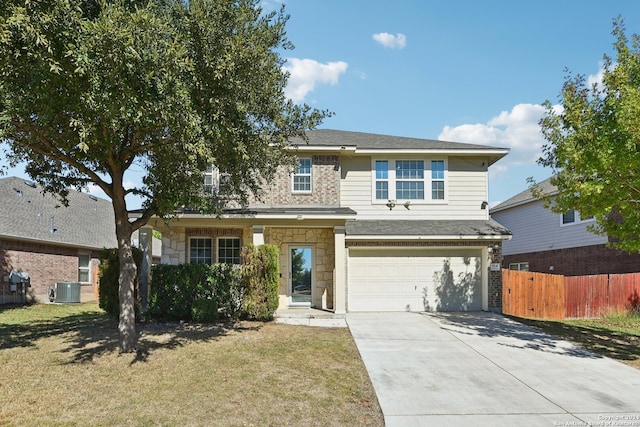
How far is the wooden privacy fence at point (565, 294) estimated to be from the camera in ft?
49.0

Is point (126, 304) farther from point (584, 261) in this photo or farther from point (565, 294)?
point (584, 261)

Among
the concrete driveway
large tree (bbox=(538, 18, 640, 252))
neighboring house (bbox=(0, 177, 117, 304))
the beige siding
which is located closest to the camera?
the concrete driveway

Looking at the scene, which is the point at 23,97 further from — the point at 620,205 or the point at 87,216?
the point at 87,216

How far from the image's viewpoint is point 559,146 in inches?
428

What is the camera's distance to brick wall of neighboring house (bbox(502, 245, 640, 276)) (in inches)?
719

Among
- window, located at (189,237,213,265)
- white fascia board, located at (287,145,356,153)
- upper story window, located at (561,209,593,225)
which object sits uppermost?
white fascia board, located at (287,145,356,153)

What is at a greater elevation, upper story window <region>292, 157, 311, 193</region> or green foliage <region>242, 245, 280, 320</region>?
upper story window <region>292, 157, 311, 193</region>

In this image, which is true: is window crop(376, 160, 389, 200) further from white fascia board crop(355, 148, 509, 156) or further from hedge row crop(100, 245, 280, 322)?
hedge row crop(100, 245, 280, 322)

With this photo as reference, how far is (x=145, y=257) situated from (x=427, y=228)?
976cm

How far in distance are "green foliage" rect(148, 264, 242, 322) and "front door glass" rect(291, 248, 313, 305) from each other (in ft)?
10.8

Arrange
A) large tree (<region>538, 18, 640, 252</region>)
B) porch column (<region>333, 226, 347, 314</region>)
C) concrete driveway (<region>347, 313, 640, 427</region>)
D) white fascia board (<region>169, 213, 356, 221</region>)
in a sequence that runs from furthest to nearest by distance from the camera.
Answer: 1. porch column (<region>333, 226, 347, 314</region>)
2. white fascia board (<region>169, 213, 356, 221</region>)
3. large tree (<region>538, 18, 640, 252</region>)
4. concrete driveway (<region>347, 313, 640, 427</region>)

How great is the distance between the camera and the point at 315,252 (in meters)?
15.5

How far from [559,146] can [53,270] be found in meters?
21.1

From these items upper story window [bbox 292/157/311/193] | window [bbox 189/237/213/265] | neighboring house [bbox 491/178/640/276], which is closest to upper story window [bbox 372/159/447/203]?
upper story window [bbox 292/157/311/193]
